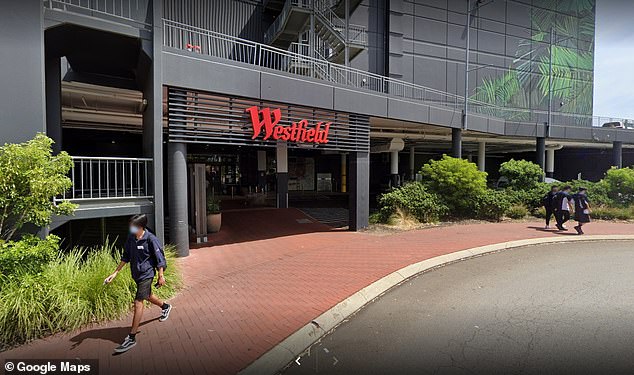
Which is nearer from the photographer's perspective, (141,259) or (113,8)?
(141,259)

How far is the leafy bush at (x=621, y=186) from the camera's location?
54.0 feet

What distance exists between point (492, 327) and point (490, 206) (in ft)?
37.2

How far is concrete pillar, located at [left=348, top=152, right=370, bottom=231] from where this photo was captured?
12.8 meters

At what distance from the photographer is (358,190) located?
42.0 ft

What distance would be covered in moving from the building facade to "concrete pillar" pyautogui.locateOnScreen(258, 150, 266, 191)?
0.07 meters

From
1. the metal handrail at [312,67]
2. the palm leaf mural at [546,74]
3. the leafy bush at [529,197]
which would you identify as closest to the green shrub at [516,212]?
the leafy bush at [529,197]

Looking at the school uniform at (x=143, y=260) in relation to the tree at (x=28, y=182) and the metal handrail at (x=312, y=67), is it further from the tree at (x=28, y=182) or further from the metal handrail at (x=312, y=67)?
the metal handrail at (x=312, y=67)

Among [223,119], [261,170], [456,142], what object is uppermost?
[456,142]

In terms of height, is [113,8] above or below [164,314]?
above

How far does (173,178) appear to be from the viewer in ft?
28.4

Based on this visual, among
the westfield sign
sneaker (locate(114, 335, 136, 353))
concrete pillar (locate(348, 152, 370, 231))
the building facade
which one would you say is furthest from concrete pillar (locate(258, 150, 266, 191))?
sneaker (locate(114, 335, 136, 353))

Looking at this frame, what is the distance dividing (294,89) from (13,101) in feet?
21.2

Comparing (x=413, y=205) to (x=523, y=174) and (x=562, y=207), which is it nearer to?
(x=562, y=207)

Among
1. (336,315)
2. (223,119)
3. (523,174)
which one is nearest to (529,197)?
(523,174)
